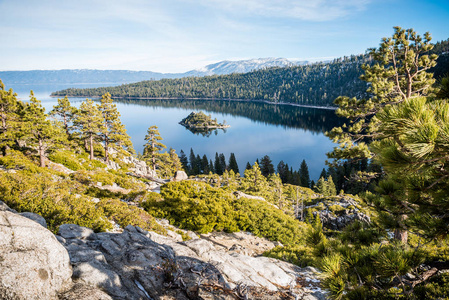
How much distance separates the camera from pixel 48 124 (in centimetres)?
2111

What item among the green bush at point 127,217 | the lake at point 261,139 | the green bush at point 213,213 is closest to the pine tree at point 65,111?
the green bush at point 213,213

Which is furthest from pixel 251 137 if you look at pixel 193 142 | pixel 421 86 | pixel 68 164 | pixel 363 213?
pixel 421 86

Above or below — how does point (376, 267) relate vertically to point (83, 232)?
above

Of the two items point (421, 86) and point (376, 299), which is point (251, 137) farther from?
point (376, 299)

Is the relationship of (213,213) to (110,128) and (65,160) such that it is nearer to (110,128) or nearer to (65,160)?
(65,160)

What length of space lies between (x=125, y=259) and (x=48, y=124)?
20784 millimetres

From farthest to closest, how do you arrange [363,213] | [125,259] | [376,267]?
1. [363,213]
2. [125,259]
3. [376,267]

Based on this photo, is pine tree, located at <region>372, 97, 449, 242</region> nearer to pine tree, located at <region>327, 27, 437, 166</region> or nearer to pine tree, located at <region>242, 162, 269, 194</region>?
pine tree, located at <region>327, 27, 437, 166</region>

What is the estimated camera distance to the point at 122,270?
5969 mm

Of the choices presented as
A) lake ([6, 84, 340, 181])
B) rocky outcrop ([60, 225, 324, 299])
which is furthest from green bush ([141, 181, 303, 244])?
lake ([6, 84, 340, 181])

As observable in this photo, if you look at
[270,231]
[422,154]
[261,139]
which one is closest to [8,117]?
[270,231]

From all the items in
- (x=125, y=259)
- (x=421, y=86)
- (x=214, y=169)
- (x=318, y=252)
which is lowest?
(x=214, y=169)

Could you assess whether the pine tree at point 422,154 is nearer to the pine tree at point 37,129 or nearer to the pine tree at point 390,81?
the pine tree at point 390,81

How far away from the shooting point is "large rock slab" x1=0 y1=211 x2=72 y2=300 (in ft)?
12.4
